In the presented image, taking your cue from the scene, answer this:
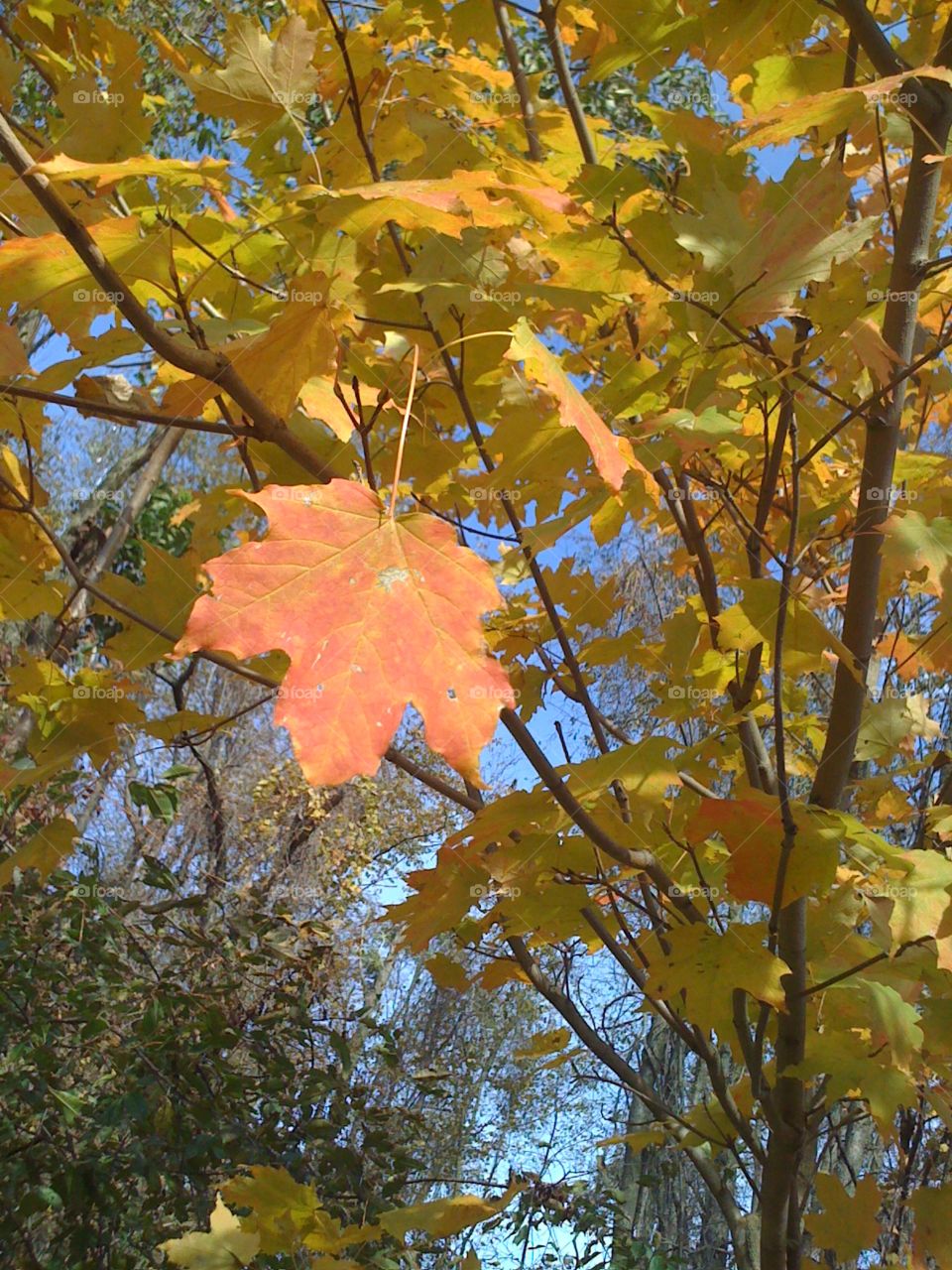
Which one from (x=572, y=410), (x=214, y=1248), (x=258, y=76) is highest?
(x=258, y=76)

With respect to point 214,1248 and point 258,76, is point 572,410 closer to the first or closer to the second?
point 258,76

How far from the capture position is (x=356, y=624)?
2.29ft

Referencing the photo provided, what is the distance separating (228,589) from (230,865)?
6.18 metres

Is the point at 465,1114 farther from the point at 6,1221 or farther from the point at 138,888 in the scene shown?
the point at 6,1221

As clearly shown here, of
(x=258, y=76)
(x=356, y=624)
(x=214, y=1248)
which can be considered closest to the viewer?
(x=356, y=624)

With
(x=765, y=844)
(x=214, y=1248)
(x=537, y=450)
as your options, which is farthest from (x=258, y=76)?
(x=214, y=1248)

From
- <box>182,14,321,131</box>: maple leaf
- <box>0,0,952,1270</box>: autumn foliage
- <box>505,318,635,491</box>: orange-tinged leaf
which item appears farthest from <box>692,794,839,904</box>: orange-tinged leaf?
<box>182,14,321,131</box>: maple leaf

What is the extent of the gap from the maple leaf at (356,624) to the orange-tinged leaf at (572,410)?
0.12 meters

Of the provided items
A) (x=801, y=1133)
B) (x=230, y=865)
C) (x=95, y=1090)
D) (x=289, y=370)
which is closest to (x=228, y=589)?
(x=289, y=370)

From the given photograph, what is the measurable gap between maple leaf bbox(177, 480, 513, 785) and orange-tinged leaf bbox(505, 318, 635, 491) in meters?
0.12

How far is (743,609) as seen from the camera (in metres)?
1.13

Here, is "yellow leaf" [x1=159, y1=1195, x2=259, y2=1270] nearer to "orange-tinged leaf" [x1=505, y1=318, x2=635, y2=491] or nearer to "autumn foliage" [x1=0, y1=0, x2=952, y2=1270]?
"autumn foliage" [x1=0, y1=0, x2=952, y2=1270]

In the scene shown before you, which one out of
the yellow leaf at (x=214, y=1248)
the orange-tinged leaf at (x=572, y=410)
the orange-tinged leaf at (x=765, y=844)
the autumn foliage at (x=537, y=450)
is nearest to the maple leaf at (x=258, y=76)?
the autumn foliage at (x=537, y=450)

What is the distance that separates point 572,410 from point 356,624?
0.76 feet
